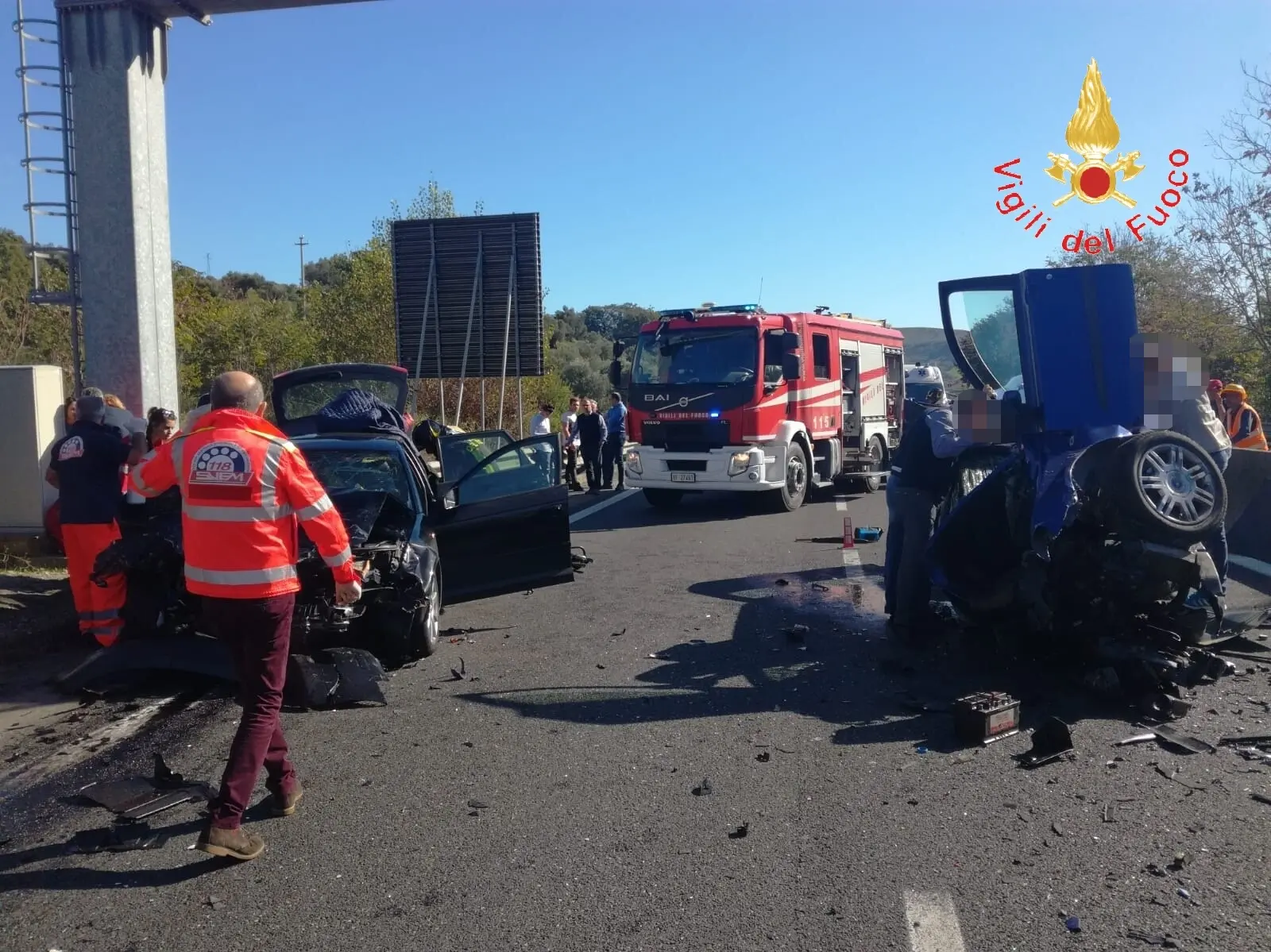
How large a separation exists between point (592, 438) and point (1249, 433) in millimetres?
10193

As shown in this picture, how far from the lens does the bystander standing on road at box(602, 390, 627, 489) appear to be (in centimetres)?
1880

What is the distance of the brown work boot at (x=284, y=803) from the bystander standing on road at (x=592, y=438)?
46.3 ft

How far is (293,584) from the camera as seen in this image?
436cm

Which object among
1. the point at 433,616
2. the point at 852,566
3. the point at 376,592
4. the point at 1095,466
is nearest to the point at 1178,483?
the point at 1095,466

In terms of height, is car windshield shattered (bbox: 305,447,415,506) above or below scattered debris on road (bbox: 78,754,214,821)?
above

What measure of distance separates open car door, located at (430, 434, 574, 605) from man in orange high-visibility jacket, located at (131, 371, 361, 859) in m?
3.62

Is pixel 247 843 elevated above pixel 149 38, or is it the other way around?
pixel 149 38

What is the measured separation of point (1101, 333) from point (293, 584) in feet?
16.2

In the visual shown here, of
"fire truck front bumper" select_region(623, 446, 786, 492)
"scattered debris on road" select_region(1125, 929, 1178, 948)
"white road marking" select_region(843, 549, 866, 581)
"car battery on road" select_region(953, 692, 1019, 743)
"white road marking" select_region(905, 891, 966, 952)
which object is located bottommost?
"scattered debris on road" select_region(1125, 929, 1178, 948)

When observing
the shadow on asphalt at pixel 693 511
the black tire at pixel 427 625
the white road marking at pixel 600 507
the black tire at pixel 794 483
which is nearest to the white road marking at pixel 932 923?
the black tire at pixel 427 625

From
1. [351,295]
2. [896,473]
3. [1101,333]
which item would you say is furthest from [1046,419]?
[351,295]

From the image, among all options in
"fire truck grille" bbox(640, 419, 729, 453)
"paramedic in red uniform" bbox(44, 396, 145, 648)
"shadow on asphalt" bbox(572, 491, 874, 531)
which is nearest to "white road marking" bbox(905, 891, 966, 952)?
"paramedic in red uniform" bbox(44, 396, 145, 648)

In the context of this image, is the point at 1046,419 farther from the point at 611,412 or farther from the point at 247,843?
the point at 611,412

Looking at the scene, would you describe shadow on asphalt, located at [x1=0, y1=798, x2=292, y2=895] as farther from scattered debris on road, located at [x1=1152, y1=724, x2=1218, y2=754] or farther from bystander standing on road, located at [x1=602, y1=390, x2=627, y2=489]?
bystander standing on road, located at [x1=602, y1=390, x2=627, y2=489]
